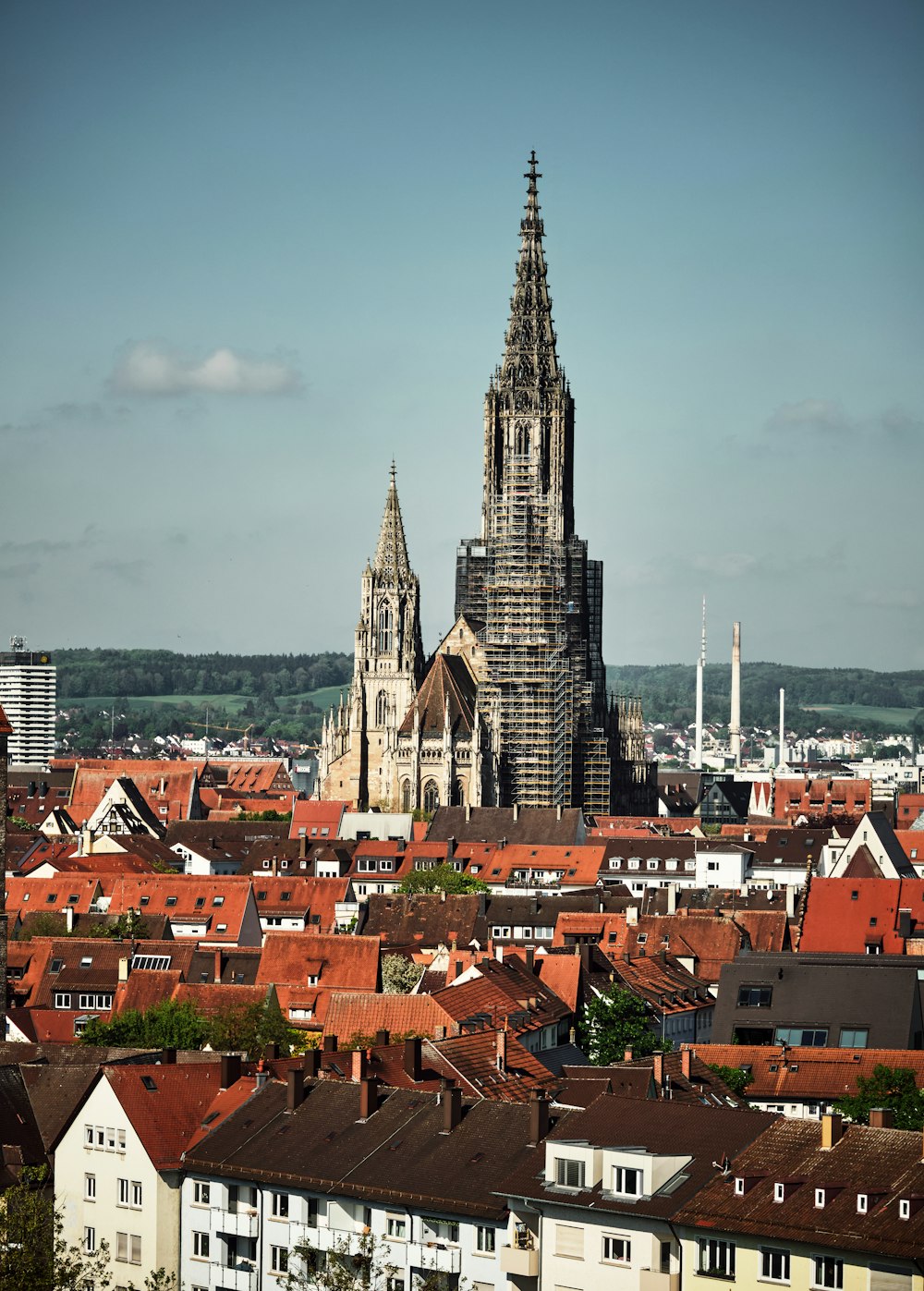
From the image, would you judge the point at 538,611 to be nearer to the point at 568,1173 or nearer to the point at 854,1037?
the point at 854,1037

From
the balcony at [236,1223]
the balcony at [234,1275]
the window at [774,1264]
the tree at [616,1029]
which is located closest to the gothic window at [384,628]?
the tree at [616,1029]

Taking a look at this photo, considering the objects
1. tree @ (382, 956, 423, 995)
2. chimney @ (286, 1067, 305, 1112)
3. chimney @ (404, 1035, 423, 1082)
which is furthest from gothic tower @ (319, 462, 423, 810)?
chimney @ (286, 1067, 305, 1112)

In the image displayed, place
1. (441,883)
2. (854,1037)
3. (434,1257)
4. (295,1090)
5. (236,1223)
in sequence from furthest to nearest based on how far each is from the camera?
(441,883) < (854,1037) < (295,1090) < (236,1223) < (434,1257)

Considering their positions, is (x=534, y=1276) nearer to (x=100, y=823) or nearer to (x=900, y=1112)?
(x=900, y=1112)

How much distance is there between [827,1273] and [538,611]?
474 ft

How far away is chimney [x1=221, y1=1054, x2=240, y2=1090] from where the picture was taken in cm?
5625

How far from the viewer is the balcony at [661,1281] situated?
4494cm

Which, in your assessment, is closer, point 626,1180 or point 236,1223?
point 626,1180

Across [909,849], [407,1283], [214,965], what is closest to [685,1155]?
[407,1283]

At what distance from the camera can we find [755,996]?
74438 millimetres

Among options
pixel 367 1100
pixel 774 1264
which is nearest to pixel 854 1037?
pixel 367 1100

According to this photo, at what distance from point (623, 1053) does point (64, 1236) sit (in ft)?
65.2

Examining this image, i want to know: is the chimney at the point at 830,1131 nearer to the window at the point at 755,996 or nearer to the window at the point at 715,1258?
the window at the point at 715,1258

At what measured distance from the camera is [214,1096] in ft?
183
